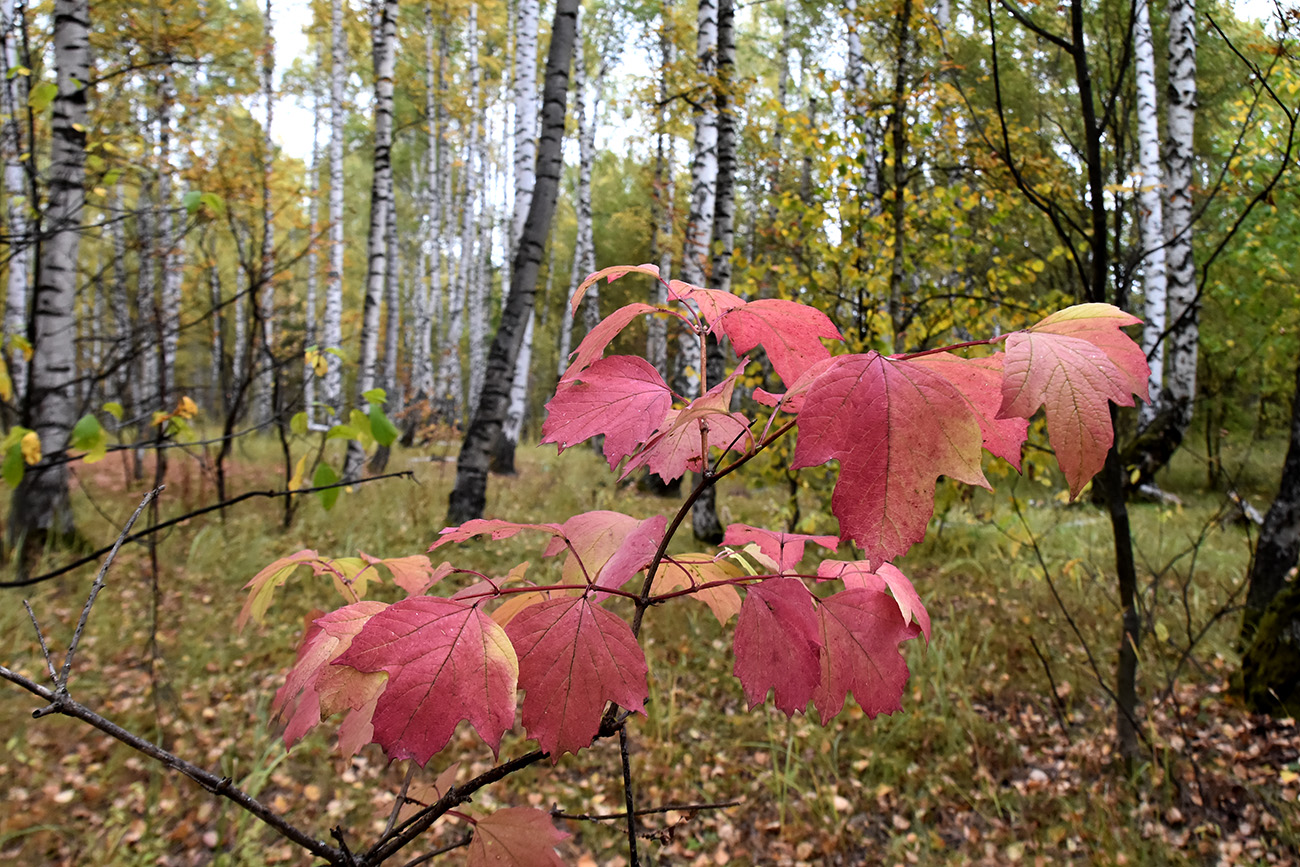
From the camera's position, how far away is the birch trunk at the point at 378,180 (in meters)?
6.69

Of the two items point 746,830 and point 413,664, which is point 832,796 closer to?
point 746,830

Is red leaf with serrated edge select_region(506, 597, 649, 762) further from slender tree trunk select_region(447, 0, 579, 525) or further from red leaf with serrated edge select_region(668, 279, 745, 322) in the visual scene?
slender tree trunk select_region(447, 0, 579, 525)

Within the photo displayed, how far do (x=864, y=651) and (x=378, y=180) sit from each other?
784cm

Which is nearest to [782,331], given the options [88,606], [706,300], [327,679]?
[706,300]

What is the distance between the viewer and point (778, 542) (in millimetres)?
681

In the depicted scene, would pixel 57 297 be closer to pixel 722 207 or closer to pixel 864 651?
pixel 722 207

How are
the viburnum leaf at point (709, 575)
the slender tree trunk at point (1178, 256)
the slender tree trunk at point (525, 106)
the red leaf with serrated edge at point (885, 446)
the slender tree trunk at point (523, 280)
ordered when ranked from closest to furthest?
the red leaf with serrated edge at point (885, 446) → the viburnum leaf at point (709, 575) → the slender tree trunk at point (523, 280) → the slender tree trunk at point (525, 106) → the slender tree trunk at point (1178, 256)

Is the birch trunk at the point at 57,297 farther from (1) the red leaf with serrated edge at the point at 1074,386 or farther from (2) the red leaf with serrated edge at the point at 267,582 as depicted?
(1) the red leaf with serrated edge at the point at 1074,386

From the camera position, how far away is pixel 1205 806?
2.13 m

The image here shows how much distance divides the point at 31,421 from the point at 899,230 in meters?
5.05

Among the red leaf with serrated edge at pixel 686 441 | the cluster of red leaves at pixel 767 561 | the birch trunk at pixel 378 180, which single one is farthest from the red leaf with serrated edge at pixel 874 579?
the birch trunk at pixel 378 180

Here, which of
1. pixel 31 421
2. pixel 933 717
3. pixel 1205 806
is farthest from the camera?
pixel 31 421

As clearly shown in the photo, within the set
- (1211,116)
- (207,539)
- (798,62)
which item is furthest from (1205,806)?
(798,62)

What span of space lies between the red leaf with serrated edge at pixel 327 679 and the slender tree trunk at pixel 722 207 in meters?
4.26
